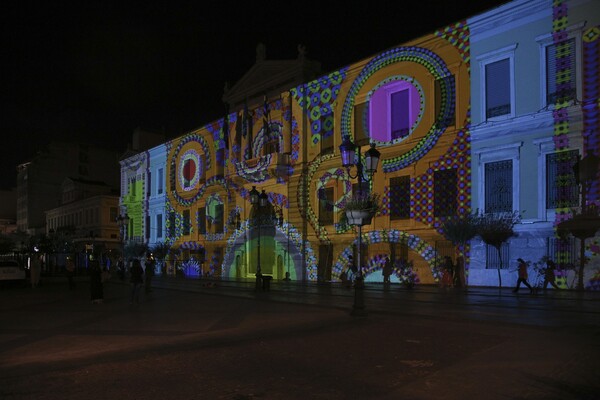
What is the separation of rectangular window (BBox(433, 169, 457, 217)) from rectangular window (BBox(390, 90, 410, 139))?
341 centimetres

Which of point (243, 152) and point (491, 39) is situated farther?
point (243, 152)

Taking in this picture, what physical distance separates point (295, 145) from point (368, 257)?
395 inches

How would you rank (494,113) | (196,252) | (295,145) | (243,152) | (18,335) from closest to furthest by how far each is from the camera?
(18,335), (494,113), (295,145), (243,152), (196,252)

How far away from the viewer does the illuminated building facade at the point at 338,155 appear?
28016 mm

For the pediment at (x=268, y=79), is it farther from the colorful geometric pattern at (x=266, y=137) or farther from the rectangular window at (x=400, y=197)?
the rectangular window at (x=400, y=197)

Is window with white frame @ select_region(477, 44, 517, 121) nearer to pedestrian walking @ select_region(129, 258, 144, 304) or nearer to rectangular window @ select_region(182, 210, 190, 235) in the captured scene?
pedestrian walking @ select_region(129, 258, 144, 304)

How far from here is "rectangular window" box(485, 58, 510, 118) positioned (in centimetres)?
2731

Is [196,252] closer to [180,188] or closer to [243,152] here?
[180,188]

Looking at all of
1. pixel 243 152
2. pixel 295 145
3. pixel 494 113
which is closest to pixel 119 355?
pixel 494 113

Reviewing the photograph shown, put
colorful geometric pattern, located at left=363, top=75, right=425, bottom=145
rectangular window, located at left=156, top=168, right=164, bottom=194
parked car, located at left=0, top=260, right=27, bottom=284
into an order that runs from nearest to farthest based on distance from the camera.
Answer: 1. parked car, located at left=0, top=260, right=27, bottom=284
2. colorful geometric pattern, located at left=363, top=75, right=425, bottom=145
3. rectangular window, located at left=156, top=168, right=164, bottom=194

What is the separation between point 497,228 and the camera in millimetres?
25172

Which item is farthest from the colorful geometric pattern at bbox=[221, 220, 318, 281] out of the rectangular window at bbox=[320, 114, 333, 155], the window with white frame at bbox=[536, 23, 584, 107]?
the window with white frame at bbox=[536, 23, 584, 107]

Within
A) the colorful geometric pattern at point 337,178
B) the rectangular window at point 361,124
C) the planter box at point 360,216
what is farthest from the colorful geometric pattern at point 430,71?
the planter box at point 360,216

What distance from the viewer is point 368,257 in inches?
1297
